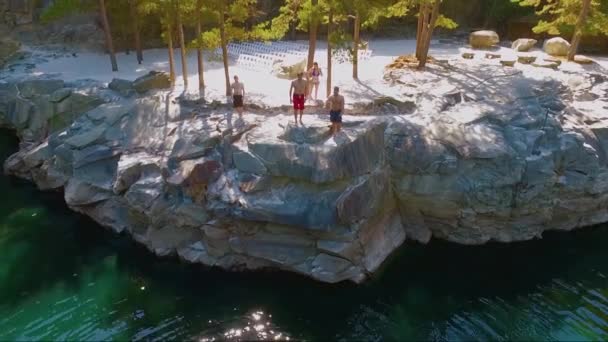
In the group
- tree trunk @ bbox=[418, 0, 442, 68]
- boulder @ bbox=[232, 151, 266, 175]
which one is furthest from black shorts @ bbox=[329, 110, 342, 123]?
tree trunk @ bbox=[418, 0, 442, 68]

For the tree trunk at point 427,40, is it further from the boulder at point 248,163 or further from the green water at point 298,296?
the boulder at point 248,163

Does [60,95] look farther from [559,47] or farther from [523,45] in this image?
[559,47]

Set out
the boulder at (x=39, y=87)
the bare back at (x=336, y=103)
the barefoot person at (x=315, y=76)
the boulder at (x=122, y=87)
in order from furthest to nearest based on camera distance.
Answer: the boulder at (x=39, y=87)
the boulder at (x=122, y=87)
the barefoot person at (x=315, y=76)
the bare back at (x=336, y=103)

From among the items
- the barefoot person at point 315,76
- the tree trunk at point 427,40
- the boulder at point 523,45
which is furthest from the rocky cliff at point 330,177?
the boulder at point 523,45

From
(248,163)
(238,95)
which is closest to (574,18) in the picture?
(238,95)

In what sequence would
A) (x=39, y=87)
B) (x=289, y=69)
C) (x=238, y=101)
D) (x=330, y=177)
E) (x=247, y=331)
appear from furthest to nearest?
(x=289, y=69), (x=39, y=87), (x=238, y=101), (x=330, y=177), (x=247, y=331)

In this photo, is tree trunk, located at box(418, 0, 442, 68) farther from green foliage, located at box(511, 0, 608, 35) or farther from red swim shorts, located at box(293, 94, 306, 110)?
red swim shorts, located at box(293, 94, 306, 110)
